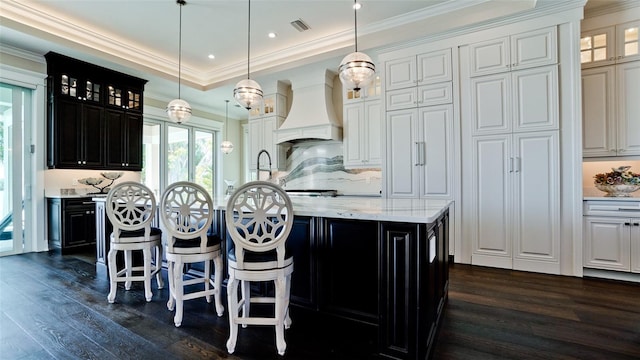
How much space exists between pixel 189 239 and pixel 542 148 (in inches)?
148

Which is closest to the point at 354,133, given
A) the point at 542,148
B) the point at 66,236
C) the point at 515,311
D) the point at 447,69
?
the point at 447,69

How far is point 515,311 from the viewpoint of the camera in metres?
2.41

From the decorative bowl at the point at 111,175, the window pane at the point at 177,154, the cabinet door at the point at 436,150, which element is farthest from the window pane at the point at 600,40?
the window pane at the point at 177,154

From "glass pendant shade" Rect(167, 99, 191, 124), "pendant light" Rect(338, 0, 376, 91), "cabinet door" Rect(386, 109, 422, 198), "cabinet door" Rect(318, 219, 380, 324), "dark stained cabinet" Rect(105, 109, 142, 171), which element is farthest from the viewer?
"dark stained cabinet" Rect(105, 109, 142, 171)

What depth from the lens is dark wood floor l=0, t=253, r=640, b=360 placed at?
1854 millimetres

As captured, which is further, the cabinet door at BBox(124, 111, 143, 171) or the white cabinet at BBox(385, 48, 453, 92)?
the cabinet door at BBox(124, 111, 143, 171)

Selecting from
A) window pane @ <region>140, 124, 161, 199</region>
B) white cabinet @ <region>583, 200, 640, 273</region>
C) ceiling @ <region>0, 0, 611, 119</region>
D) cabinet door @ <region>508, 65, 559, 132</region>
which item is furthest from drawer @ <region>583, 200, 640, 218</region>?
window pane @ <region>140, 124, 161, 199</region>

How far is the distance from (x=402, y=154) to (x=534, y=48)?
189 cm

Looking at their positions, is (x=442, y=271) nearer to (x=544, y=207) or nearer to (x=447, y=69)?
(x=544, y=207)

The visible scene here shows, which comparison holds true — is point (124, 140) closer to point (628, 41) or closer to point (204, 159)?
point (204, 159)

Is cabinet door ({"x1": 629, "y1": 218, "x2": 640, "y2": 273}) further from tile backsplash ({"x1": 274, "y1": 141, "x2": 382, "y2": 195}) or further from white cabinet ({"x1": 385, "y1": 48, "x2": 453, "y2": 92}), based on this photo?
tile backsplash ({"x1": 274, "y1": 141, "x2": 382, "y2": 195})

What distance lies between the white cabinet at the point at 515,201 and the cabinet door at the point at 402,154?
687mm

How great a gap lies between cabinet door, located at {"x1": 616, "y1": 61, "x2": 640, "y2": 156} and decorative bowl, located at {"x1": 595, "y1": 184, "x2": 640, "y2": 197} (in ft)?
1.35

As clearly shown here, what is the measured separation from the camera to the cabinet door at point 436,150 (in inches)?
153
